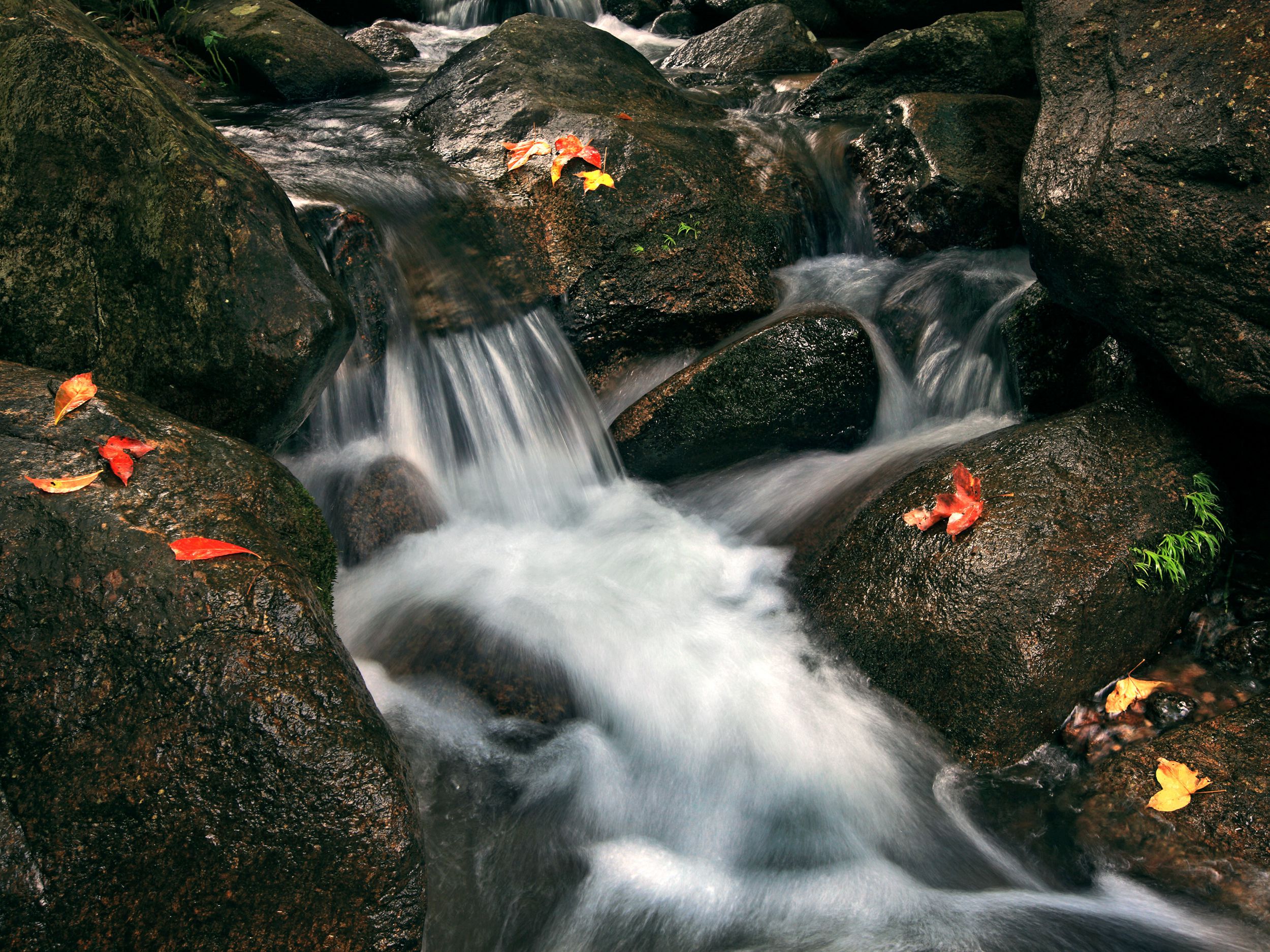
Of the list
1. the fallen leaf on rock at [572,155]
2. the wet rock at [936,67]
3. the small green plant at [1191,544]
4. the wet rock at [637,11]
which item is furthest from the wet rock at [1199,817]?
the wet rock at [637,11]

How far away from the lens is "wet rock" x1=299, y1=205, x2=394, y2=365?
189 inches

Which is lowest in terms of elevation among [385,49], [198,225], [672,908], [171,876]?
[672,908]

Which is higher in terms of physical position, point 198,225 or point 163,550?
point 198,225

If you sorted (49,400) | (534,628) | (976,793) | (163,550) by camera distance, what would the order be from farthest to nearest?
(534,628), (976,793), (49,400), (163,550)

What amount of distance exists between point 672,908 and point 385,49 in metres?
8.89

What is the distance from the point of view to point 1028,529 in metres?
3.40

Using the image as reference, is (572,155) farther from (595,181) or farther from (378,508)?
(378,508)

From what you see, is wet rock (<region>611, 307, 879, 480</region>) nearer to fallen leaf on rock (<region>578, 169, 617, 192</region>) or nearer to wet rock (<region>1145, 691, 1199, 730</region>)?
fallen leaf on rock (<region>578, 169, 617, 192</region>)

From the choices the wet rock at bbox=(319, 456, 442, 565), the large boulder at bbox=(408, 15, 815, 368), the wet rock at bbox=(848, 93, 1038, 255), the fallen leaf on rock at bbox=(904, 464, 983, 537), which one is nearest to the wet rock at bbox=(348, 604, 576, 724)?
the wet rock at bbox=(319, 456, 442, 565)

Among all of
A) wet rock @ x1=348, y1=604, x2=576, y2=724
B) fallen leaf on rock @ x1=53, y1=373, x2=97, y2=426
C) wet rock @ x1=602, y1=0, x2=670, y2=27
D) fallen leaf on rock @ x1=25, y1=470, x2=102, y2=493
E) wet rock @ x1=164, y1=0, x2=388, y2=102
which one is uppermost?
wet rock @ x1=602, y1=0, x2=670, y2=27

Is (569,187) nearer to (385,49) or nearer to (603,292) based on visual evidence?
(603,292)

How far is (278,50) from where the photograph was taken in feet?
24.2

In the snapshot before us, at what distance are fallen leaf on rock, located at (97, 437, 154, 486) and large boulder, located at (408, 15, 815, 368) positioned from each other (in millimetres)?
2728

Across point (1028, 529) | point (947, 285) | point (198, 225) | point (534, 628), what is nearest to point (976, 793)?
point (1028, 529)
